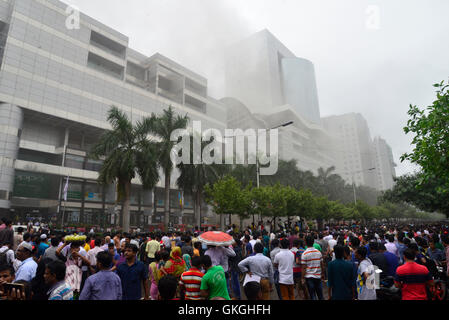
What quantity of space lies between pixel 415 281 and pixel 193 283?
3489 mm

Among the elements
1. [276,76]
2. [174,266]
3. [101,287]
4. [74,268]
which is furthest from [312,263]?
[276,76]

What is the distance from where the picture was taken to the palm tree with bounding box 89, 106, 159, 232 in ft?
62.6

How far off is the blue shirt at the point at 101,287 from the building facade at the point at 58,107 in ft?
79.5

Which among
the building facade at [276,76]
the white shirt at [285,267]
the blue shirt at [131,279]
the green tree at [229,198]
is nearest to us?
the blue shirt at [131,279]

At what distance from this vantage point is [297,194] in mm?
27312

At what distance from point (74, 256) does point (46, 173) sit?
34.3m

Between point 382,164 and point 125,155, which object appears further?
point 382,164

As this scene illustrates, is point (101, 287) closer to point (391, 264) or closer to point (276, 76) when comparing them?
point (391, 264)

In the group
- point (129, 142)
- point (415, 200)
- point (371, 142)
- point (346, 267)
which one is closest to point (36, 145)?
point (129, 142)

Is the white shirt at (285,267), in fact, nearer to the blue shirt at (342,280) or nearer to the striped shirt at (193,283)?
the blue shirt at (342,280)

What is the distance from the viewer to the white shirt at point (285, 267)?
231 inches

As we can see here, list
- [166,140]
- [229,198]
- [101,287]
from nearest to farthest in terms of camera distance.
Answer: [101,287], [229,198], [166,140]

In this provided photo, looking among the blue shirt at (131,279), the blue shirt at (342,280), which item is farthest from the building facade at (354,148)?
the blue shirt at (131,279)

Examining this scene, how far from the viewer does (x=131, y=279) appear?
474 cm
